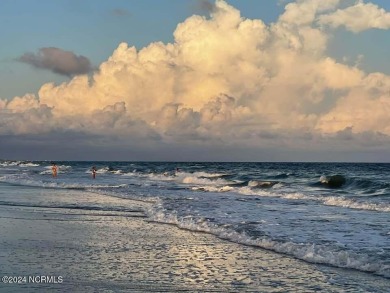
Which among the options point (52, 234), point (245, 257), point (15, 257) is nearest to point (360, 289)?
point (245, 257)

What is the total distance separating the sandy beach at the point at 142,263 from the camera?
8500 millimetres

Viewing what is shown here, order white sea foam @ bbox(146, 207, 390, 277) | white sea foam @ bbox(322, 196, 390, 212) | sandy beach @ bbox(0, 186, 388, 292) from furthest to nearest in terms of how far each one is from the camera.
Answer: white sea foam @ bbox(322, 196, 390, 212), white sea foam @ bbox(146, 207, 390, 277), sandy beach @ bbox(0, 186, 388, 292)

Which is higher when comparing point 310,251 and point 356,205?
point 310,251

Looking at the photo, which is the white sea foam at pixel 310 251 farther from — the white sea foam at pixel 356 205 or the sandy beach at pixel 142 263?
the white sea foam at pixel 356 205

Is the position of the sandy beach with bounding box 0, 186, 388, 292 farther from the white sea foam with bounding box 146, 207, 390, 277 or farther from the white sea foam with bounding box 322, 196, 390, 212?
the white sea foam with bounding box 322, 196, 390, 212

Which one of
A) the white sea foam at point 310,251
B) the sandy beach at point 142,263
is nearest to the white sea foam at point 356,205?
the white sea foam at point 310,251

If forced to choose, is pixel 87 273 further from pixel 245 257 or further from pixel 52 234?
pixel 52 234

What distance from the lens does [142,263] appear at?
1025 centimetres

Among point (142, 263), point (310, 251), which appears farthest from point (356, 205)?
point (142, 263)

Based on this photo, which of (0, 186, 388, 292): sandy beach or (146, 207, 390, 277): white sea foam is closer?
(0, 186, 388, 292): sandy beach

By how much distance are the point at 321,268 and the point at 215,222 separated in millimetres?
6978

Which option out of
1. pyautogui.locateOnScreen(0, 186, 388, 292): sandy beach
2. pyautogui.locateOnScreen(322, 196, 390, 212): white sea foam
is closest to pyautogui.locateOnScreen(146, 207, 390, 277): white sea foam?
pyautogui.locateOnScreen(0, 186, 388, 292): sandy beach

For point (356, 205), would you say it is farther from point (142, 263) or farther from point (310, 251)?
point (142, 263)

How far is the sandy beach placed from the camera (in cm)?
850
